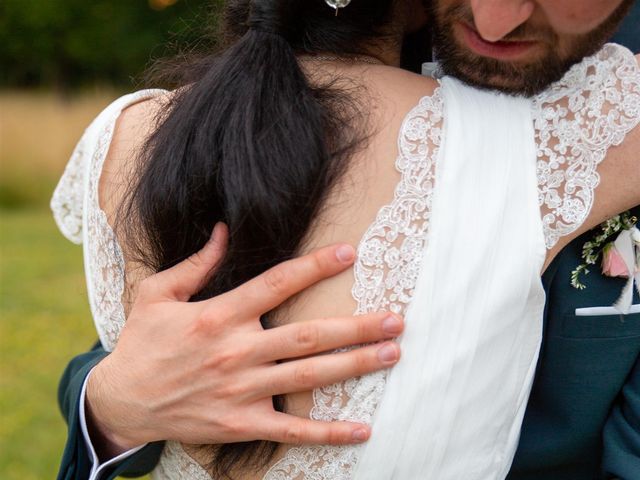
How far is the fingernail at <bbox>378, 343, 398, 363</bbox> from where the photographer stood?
1.61 m

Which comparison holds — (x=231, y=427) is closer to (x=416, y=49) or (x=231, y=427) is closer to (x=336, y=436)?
(x=336, y=436)

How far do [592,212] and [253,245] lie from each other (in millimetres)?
667

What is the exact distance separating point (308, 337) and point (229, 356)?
17cm

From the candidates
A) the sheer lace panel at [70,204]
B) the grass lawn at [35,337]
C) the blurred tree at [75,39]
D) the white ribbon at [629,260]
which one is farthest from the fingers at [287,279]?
the blurred tree at [75,39]

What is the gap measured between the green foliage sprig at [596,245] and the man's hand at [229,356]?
43 cm

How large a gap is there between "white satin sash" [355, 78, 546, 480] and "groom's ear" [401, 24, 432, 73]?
0.55m

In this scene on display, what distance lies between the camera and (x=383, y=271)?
64.2 inches

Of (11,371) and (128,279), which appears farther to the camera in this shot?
(11,371)

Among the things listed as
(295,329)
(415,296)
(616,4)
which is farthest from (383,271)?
(616,4)

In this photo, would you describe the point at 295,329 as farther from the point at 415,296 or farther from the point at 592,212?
the point at 592,212

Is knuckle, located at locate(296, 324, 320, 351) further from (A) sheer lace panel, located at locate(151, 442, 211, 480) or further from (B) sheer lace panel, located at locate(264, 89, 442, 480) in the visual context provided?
(A) sheer lace panel, located at locate(151, 442, 211, 480)

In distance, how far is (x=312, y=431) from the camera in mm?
1634

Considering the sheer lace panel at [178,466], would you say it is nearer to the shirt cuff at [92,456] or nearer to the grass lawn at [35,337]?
the shirt cuff at [92,456]

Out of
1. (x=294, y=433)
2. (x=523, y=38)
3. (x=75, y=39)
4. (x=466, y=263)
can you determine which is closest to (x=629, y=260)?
A: (x=466, y=263)
